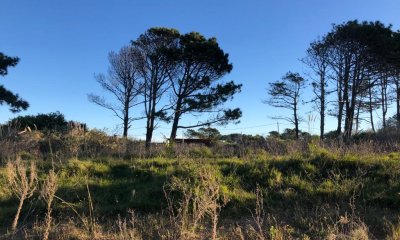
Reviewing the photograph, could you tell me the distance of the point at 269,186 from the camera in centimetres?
729

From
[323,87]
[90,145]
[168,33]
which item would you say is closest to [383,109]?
[323,87]

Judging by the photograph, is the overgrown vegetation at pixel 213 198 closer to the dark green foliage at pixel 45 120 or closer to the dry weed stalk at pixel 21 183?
the dry weed stalk at pixel 21 183

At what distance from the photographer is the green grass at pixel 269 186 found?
6.18 metres

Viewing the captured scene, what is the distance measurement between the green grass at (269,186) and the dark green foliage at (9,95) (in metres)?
15.0

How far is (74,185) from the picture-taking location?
24.5 feet

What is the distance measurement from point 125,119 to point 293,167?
86.6 ft

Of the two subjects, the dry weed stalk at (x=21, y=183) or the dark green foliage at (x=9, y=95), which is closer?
the dry weed stalk at (x=21, y=183)

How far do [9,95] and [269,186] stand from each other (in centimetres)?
1912

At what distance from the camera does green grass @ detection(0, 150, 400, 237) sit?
243 inches

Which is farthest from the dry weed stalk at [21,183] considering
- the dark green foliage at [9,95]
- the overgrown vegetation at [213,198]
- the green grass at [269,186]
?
the dark green foliage at [9,95]

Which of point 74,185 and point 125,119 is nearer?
point 74,185

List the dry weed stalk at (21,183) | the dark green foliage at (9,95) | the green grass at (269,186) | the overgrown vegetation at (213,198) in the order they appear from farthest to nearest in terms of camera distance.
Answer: the dark green foliage at (9,95) → the green grass at (269,186) → the overgrown vegetation at (213,198) → the dry weed stalk at (21,183)

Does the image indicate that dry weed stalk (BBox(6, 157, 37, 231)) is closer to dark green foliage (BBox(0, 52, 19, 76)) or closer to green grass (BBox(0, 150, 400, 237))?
green grass (BBox(0, 150, 400, 237))

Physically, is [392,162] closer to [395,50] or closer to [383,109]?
[395,50]
